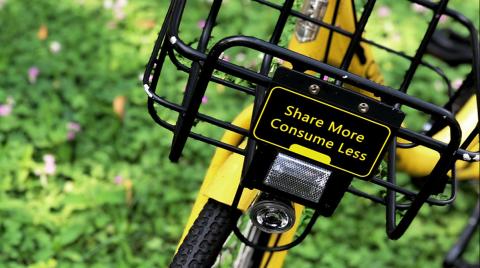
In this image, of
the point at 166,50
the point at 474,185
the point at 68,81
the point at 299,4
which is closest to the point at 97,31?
the point at 68,81

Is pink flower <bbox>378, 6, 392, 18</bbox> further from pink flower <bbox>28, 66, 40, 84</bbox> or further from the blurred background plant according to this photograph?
pink flower <bbox>28, 66, 40, 84</bbox>

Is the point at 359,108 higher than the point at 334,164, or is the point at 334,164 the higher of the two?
the point at 359,108

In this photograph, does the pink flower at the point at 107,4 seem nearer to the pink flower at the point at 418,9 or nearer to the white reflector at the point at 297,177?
the pink flower at the point at 418,9

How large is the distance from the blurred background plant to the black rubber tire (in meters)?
0.90

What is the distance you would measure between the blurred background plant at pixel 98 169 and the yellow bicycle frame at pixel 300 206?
1.25ft

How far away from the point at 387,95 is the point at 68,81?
202 cm

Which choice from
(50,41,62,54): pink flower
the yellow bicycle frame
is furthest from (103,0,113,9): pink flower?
the yellow bicycle frame

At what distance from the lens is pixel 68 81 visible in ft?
9.50

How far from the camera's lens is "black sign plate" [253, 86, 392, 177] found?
1127 mm

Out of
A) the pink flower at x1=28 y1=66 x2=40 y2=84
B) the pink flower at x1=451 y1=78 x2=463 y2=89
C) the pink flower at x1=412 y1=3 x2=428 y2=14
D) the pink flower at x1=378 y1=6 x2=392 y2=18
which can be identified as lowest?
the pink flower at x1=28 y1=66 x2=40 y2=84

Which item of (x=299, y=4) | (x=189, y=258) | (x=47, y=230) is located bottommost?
(x=47, y=230)

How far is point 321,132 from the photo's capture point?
116cm

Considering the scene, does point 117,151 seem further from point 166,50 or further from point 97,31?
point 166,50

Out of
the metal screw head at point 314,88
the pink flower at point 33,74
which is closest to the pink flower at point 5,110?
the pink flower at point 33,74
